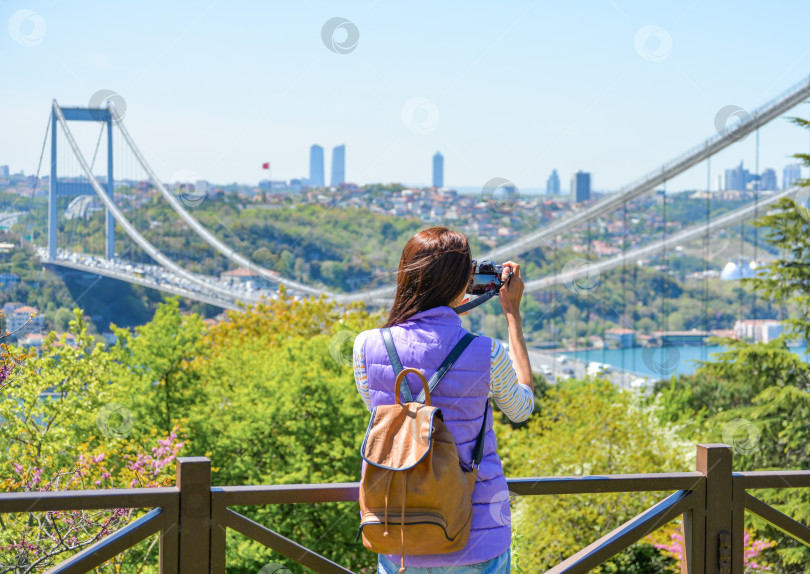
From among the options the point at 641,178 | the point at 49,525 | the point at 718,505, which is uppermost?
the point at 641,178

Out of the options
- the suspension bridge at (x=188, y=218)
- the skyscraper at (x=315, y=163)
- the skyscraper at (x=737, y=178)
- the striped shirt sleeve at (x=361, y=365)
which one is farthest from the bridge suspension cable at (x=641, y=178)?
the skyscraper at (x=315, y=163)

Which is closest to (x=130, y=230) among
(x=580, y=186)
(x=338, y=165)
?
(x=338, y=165)

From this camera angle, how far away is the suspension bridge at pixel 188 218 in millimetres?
20359

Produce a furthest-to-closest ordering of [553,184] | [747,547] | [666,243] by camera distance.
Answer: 1. [553,184]
2. [666,243]
3. [747,547]

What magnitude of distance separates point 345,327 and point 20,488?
8676mm

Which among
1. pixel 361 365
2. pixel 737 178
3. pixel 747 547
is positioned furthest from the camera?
pixel 737 178

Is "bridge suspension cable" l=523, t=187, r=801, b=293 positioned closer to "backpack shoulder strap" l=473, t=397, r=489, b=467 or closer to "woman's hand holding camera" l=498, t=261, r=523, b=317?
"woman's hand holding camera" l=498, t=261, r=523, b=317

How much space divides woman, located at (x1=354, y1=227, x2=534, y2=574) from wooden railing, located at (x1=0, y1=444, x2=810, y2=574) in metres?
0.37

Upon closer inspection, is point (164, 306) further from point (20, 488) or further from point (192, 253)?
point (192, 253)

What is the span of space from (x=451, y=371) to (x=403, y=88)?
46526mm

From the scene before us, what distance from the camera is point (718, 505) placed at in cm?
214

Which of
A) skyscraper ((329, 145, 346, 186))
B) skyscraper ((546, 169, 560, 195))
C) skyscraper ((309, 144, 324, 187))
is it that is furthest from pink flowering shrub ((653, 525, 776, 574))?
skyscraper ((546, 169, 560, 195))

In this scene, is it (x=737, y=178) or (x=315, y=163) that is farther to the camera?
(x=315, y=163)

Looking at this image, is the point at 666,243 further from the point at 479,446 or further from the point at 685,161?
the point at 479,446
